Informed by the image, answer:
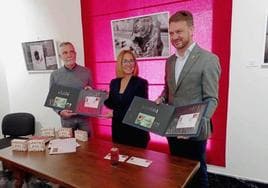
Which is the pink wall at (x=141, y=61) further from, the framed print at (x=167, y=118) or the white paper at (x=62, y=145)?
the white paper at (x=62, y=145)

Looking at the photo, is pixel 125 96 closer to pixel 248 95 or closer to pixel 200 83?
pixel 200 83

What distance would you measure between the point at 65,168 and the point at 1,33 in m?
3.56

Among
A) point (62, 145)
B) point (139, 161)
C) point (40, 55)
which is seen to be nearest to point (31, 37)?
point (40, 55)

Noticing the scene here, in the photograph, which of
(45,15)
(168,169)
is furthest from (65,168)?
(45,15)

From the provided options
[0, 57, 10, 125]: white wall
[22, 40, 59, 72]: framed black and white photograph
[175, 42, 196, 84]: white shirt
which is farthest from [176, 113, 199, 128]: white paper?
[0, 57, 10, 125]: white wall

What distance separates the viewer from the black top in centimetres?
219

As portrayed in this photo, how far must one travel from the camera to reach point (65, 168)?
65.1 inches

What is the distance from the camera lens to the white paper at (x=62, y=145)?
196 cm

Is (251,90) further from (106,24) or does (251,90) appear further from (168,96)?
(106,24)

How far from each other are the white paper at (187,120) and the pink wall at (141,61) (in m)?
1.13

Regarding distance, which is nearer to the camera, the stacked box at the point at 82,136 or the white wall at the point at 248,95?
the stacked box at the point at 82,136

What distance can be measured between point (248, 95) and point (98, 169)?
69.2 inches

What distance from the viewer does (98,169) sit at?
162cm

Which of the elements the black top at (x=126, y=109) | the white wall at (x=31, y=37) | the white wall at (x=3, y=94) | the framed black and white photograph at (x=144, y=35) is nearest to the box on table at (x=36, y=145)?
the black top at (x=126, y=109)
